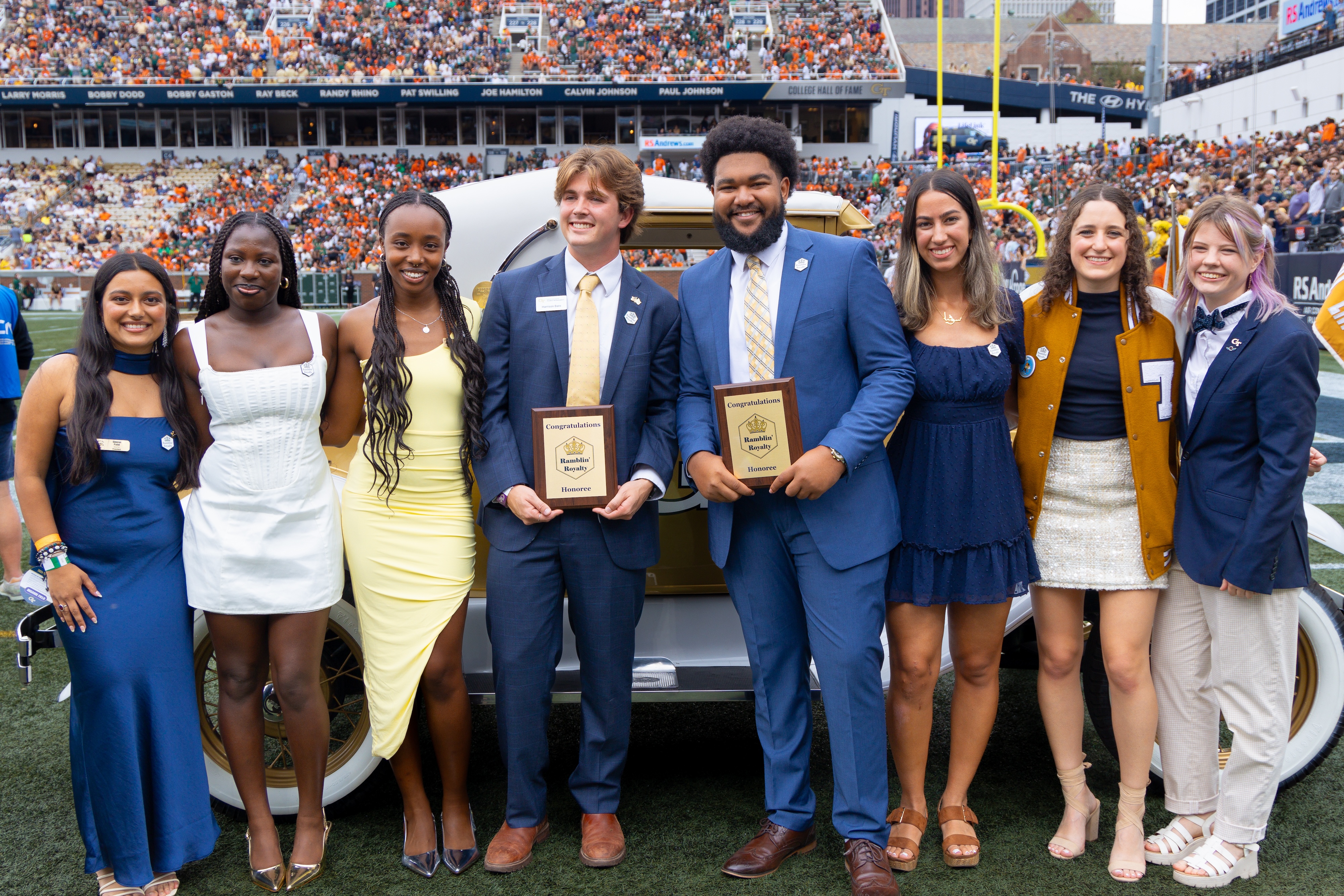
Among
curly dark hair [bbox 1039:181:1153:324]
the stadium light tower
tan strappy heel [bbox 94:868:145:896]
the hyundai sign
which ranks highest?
the hyundai sign

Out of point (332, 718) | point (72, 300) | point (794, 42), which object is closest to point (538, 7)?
point (794, 42)

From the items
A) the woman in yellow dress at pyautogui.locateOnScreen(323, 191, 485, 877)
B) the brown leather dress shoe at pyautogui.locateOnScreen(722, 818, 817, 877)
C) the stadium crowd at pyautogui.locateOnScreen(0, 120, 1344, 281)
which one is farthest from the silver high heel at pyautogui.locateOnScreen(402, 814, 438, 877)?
the stadium crowd at pyautogui.locateOnScreen(0, 120, 1344, 281)

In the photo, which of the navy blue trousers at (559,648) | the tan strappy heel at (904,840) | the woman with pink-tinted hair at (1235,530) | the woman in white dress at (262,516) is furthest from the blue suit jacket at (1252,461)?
the woman in white dress at (262,516)

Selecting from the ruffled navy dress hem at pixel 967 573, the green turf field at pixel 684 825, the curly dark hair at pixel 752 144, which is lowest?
the green turf field at pixel 684 825

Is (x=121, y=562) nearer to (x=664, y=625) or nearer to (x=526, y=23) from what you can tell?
(x=664, y=625)

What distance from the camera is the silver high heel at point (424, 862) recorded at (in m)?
2.99

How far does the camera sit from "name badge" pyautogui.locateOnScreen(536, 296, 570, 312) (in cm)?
299

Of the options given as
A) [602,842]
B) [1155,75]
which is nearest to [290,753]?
[602,842]

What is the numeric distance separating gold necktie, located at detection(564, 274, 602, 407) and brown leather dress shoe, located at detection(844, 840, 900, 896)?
152 cm

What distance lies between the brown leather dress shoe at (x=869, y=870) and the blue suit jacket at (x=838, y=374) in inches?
32.4

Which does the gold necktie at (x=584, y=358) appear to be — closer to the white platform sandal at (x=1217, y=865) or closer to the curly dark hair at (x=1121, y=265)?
the curly dark hair at (x=1121, y=265)

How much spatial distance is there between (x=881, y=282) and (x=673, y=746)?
6.88 feet

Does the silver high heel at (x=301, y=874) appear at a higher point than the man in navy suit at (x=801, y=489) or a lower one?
lower

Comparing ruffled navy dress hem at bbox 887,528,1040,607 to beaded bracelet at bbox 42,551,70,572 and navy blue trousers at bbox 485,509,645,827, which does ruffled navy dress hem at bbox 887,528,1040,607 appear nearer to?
navy blue trousers at bbox 485,509,645,827
